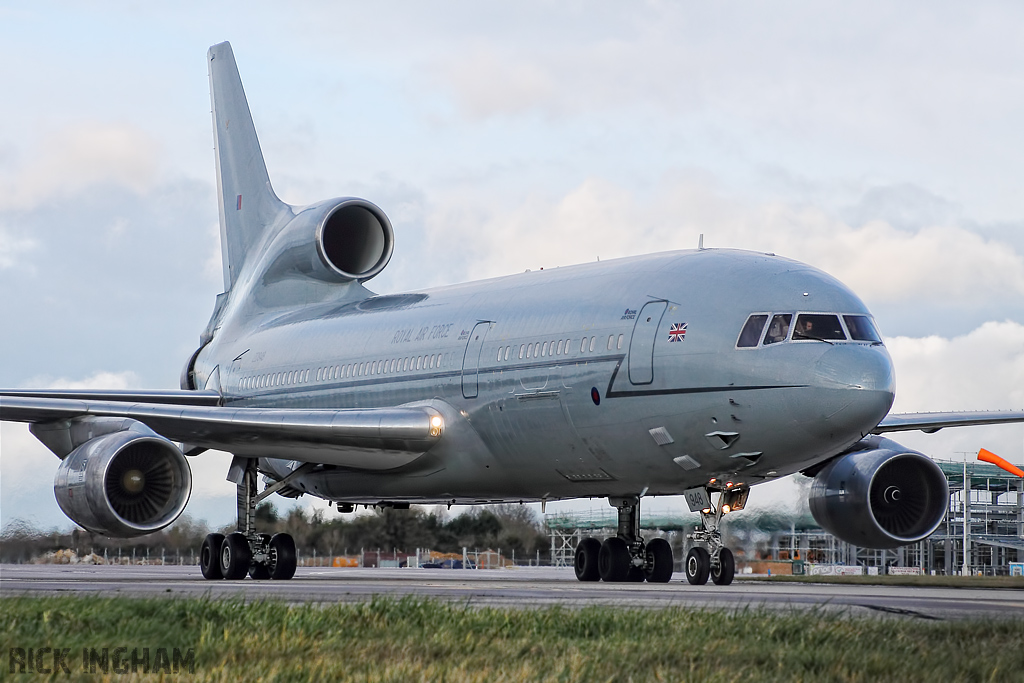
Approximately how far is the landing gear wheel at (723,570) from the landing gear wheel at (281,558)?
7661 mm

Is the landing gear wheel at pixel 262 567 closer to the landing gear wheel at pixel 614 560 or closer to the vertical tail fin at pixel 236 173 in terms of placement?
the landing gear wheel at pixel 614 560

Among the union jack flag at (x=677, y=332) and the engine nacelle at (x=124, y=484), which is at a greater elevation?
the union jack flag at (x=677, y=332)

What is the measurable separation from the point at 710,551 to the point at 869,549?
7.57 metres

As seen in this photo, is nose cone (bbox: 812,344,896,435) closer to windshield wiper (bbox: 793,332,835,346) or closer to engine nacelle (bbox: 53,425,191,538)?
windshield wiper (bbox: 793,332,835,346)

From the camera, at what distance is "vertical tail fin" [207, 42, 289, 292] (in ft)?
97.5

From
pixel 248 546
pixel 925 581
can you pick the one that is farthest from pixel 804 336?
pixel 248 546

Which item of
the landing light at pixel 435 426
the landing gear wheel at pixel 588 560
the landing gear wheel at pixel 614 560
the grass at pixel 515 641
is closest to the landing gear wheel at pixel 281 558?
the landing light at pixel 435 426

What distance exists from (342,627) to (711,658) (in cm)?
228

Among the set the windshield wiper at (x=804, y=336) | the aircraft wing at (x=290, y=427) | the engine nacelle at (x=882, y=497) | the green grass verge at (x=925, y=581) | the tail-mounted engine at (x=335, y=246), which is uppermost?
the tail-mounted engine at (x=335, y=246)

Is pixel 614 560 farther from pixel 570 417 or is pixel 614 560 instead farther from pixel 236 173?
pixel 236 173

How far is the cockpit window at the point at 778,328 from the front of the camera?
15039mm

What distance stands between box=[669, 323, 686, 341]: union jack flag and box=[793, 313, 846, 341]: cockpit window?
1324 mm

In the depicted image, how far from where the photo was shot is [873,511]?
17.9 m

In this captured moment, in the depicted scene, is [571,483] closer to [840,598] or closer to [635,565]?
[635,565]
